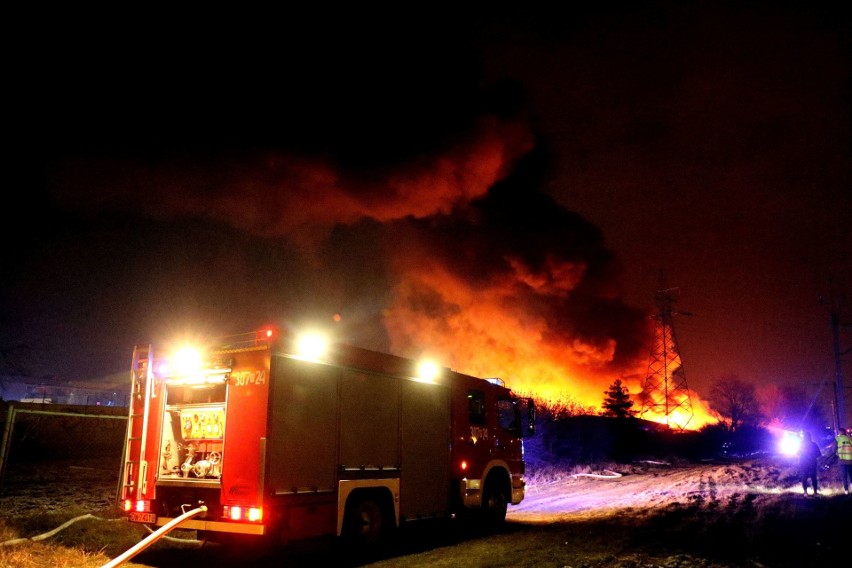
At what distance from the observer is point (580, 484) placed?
18.8m

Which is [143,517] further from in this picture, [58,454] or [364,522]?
[58,454]

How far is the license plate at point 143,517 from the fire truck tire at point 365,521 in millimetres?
2235

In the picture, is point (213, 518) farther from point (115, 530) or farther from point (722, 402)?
point (722, 402)

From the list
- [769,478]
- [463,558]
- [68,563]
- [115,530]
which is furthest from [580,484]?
[68,563]

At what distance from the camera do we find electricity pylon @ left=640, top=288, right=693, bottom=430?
49.7 metres

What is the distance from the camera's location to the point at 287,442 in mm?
7133

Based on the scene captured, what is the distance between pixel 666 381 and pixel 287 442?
46.3m

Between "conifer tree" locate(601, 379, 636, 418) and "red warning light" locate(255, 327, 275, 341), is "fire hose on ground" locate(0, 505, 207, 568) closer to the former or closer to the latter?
"red warning light" locate(255, 327, 275, 341)

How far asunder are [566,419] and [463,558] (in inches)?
1003

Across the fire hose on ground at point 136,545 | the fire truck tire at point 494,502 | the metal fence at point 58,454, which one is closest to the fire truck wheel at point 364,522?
the fire hose on ground at point 136,545

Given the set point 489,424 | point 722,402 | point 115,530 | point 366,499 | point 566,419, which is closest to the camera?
point 366,499

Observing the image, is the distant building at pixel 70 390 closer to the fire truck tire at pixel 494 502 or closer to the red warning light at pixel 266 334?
the fire truck tire at pixel 494 502

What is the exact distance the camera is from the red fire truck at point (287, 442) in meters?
6.98

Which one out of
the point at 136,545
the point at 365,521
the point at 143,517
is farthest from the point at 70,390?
the point at 136,545
